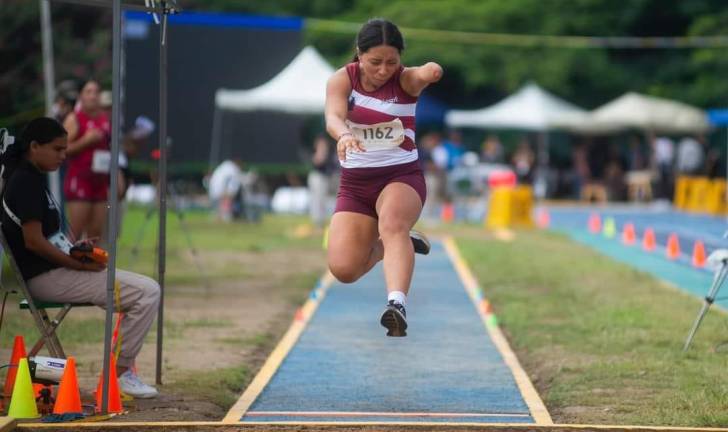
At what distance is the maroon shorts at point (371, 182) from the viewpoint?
8734 mm

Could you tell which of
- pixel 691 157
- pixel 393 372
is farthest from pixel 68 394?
pixel 691 157

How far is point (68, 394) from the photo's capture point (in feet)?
26.1

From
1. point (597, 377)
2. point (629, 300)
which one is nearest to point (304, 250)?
point (629, 300)

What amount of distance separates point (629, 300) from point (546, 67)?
32068 mm

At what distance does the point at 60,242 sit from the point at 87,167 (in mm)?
5437

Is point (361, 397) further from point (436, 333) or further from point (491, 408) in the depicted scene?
point (436, 333)

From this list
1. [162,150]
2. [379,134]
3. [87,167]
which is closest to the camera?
[379,134]

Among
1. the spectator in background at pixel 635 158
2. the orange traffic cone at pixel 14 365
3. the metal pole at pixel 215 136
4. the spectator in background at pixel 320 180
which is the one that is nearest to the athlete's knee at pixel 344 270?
the orange traffic cone at pixel 14 365

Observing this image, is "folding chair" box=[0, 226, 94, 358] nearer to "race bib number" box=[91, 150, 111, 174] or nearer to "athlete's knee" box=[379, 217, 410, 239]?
"athlete's knee" box=[379, 217, 410, 239]

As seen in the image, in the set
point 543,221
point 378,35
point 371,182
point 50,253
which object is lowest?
point 543,221

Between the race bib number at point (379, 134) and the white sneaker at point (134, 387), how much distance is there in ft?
6.12

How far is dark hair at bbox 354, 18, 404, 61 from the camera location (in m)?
8.44

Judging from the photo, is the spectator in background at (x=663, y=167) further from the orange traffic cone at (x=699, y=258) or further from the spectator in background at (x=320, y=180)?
the orange traffic cone at (x=699, y=258)

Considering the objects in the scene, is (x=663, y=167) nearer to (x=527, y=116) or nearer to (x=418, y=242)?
(x=527, y=116)
